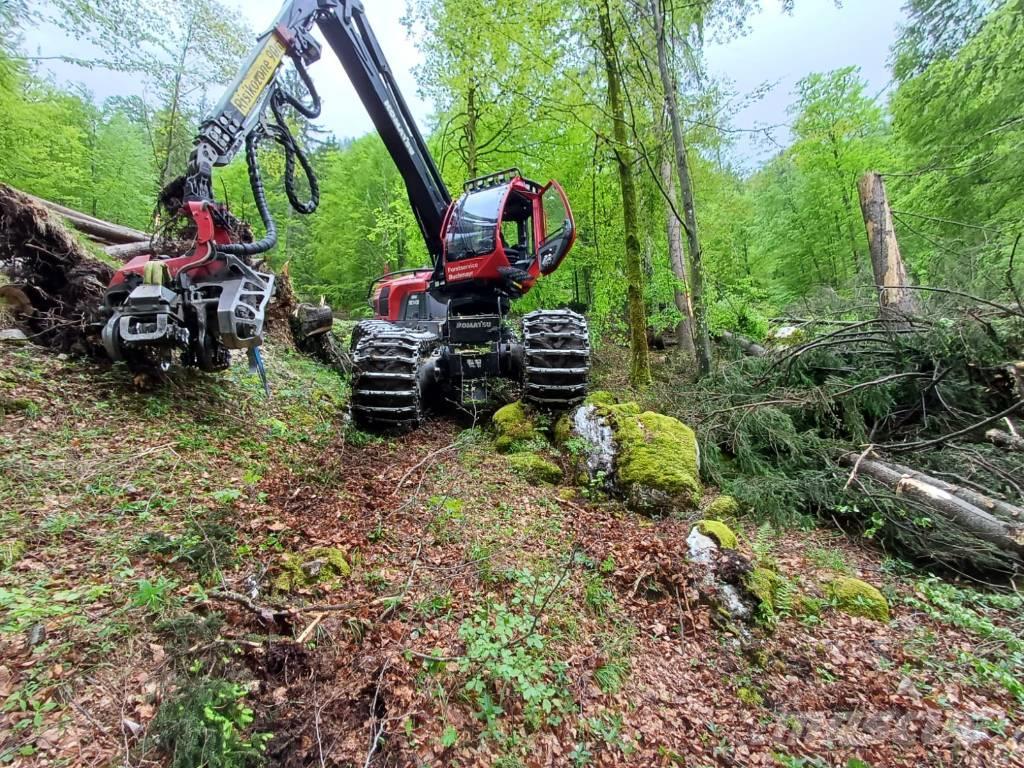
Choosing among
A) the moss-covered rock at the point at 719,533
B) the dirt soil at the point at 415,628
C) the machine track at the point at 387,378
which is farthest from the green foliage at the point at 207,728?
the machine track at the point at 387,378

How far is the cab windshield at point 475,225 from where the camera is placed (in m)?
4.98

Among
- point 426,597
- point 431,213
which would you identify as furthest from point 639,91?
point 426,597

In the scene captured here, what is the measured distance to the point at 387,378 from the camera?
414 centimetres

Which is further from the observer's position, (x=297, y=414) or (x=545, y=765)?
(x=297, y=414)

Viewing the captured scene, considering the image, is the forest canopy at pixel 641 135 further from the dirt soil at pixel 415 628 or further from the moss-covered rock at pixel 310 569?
the moss-covered rock at pixel 310 569

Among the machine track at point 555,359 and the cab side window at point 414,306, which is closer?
the machine track at point 555,359

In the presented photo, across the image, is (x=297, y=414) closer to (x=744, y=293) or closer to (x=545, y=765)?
(x=545, y=765)

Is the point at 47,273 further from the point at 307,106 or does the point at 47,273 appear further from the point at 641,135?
the point at 641,135

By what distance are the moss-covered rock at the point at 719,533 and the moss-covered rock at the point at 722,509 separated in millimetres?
590

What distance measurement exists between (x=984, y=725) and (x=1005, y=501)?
2.11m

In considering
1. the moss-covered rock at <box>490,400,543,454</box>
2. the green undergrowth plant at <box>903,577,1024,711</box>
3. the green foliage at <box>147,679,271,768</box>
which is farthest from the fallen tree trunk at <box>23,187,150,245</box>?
the green undergrowth plant at <box>903,577,1024,711</box>

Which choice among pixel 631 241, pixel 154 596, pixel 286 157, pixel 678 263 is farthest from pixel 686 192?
pixel 154 596

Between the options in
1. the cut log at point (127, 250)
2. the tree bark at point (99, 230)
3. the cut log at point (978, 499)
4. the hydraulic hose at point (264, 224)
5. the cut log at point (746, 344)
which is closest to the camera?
the cut log at point (978, 499)

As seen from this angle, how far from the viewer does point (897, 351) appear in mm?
4832
